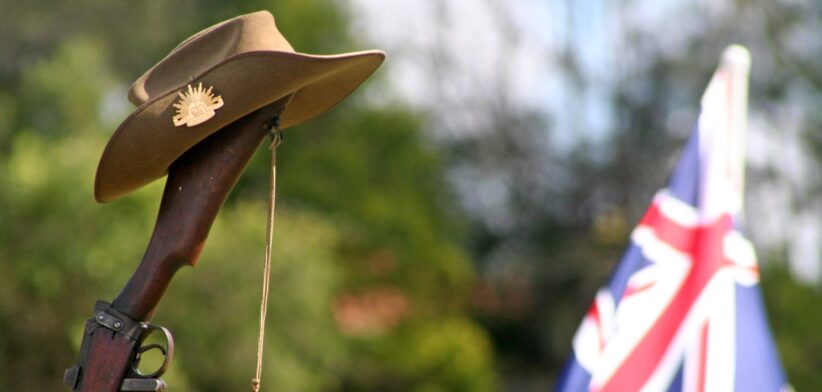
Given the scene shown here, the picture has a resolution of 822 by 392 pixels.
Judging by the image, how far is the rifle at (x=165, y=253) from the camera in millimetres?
2512

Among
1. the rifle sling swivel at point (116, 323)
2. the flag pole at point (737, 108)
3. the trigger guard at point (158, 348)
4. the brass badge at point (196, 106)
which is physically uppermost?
the flag pole at point (737, 108)

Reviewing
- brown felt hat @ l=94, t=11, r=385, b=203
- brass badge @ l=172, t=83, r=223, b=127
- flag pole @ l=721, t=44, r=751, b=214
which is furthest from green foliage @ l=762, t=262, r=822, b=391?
brass badge @ l=172, t=83, r=223, b=127

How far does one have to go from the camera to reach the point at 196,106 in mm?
2500

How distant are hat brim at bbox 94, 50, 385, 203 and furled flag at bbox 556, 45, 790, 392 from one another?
0.88 meters

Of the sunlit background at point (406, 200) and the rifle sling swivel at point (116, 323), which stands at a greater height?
the sunlit background at point (406, 200)

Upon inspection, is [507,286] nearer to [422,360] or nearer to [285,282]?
[422,360]

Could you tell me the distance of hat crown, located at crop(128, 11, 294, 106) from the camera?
8.46 feet

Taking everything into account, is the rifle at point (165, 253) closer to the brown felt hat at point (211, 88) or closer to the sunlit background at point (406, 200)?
the brown felt hat at point (211, 88)

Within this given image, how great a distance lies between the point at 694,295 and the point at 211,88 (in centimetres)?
122

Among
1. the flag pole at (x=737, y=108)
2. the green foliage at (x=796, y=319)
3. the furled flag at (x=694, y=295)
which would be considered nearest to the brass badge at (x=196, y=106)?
the furled flag at (x=694, y=295)

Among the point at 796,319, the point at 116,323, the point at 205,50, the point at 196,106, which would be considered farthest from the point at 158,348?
the point at 796,319

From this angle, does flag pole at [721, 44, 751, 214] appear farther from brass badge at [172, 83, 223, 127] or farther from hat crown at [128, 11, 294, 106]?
brass badge at [172, 83, 223, 127]

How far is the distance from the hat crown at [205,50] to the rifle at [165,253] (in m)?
0.12

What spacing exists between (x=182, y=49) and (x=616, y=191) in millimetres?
33609
